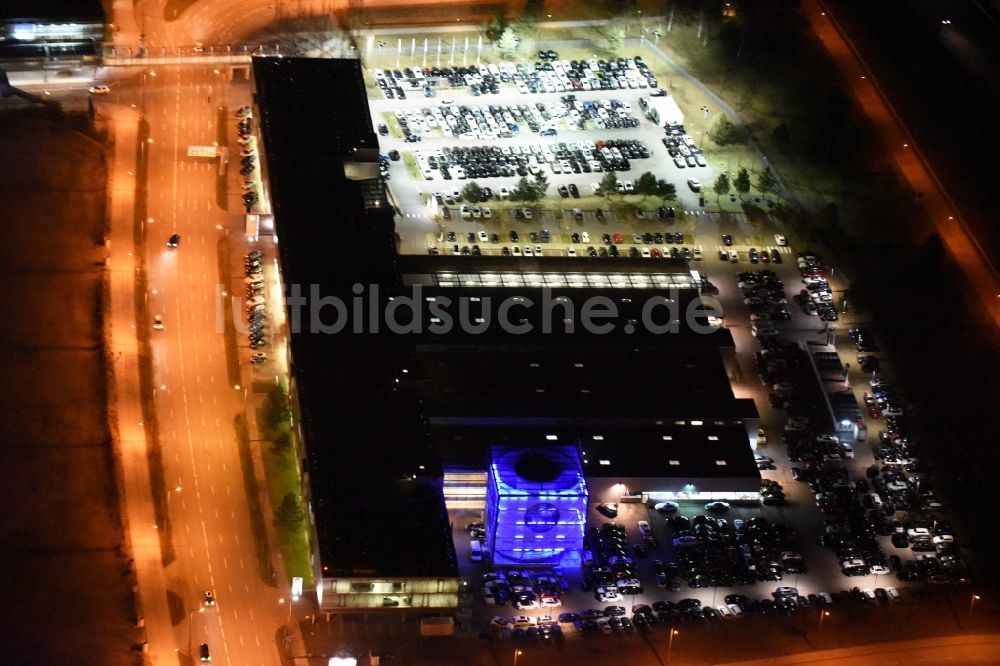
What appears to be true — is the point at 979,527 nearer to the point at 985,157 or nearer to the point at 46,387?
the point at 985,157

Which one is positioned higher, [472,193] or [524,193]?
[472,193]

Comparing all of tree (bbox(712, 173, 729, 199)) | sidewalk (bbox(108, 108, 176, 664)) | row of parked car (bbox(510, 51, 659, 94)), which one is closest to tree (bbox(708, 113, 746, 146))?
tree (bbox(712, 173, 729, 199))

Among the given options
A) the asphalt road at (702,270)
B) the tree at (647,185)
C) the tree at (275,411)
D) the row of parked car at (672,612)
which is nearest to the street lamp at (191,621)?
the tree at (275,411)

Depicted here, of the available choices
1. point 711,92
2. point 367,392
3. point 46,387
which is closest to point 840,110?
point 711,92

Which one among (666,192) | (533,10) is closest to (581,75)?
(533,10)

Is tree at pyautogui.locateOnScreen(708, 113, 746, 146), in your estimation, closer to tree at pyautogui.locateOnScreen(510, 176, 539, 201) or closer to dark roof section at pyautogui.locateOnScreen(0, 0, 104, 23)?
tree at pyautogui.locateOnScreen(510, 176, 539, 201)

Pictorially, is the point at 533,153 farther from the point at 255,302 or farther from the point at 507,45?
the point at 255,302
